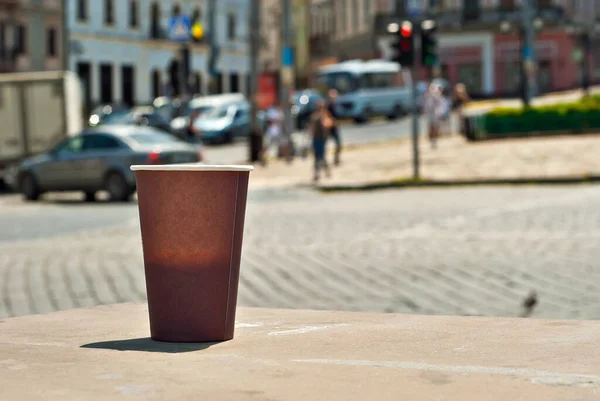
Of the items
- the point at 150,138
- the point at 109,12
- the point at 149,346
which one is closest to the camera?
the point at 149,346

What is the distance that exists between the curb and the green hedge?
33.6 ft

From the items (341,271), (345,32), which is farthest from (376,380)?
(345,32)

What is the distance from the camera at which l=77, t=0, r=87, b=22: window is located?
7238 cm

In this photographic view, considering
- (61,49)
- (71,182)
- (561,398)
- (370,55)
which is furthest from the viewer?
(370,55)

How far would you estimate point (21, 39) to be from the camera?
6731 centimetres

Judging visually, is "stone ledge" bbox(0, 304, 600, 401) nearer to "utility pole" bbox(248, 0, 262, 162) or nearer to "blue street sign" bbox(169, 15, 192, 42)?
"blue street sign" bbox(169, 15, 192, 42)

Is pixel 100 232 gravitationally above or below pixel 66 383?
below

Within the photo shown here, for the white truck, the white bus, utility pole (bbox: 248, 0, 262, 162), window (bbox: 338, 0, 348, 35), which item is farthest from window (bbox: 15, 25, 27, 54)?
the white truck

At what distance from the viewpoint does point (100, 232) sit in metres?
19.3

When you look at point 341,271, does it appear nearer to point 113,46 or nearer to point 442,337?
point 442,337

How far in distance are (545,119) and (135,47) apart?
41.5 m

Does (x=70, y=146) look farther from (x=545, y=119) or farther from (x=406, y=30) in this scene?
(x=545, y=119)

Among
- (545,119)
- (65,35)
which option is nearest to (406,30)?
(545,119)

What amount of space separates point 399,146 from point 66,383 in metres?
38.9
